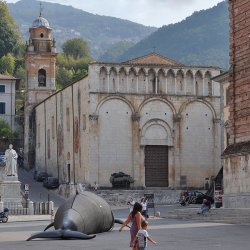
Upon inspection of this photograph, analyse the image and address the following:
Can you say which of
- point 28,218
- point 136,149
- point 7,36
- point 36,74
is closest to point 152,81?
point 136,149

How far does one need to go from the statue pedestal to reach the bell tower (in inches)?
1313

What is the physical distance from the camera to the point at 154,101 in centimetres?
6412

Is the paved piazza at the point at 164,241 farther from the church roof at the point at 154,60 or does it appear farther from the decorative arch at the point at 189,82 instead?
the church roof at the point at 154,60

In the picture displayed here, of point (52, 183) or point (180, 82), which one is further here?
point (52, 183)

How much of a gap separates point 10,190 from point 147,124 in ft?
59.9

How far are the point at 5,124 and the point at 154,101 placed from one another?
2618 cm

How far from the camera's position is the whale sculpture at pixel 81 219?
74.4 feet

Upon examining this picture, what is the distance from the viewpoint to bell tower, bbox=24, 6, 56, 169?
8319 cm

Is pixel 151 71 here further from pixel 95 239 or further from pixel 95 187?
→ pixel 95 239

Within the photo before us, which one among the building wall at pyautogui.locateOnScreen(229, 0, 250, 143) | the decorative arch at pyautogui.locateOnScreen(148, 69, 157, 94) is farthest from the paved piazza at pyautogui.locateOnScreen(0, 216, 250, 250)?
the decorative arch at pyautogui.locateOnScreen(148, 69, 157, 94)

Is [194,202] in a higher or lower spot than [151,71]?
lower

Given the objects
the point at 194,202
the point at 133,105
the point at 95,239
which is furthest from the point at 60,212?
the point at 133,105

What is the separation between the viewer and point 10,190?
48188 mm

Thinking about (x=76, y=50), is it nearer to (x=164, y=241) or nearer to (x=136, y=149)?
(x=136, y=149)
